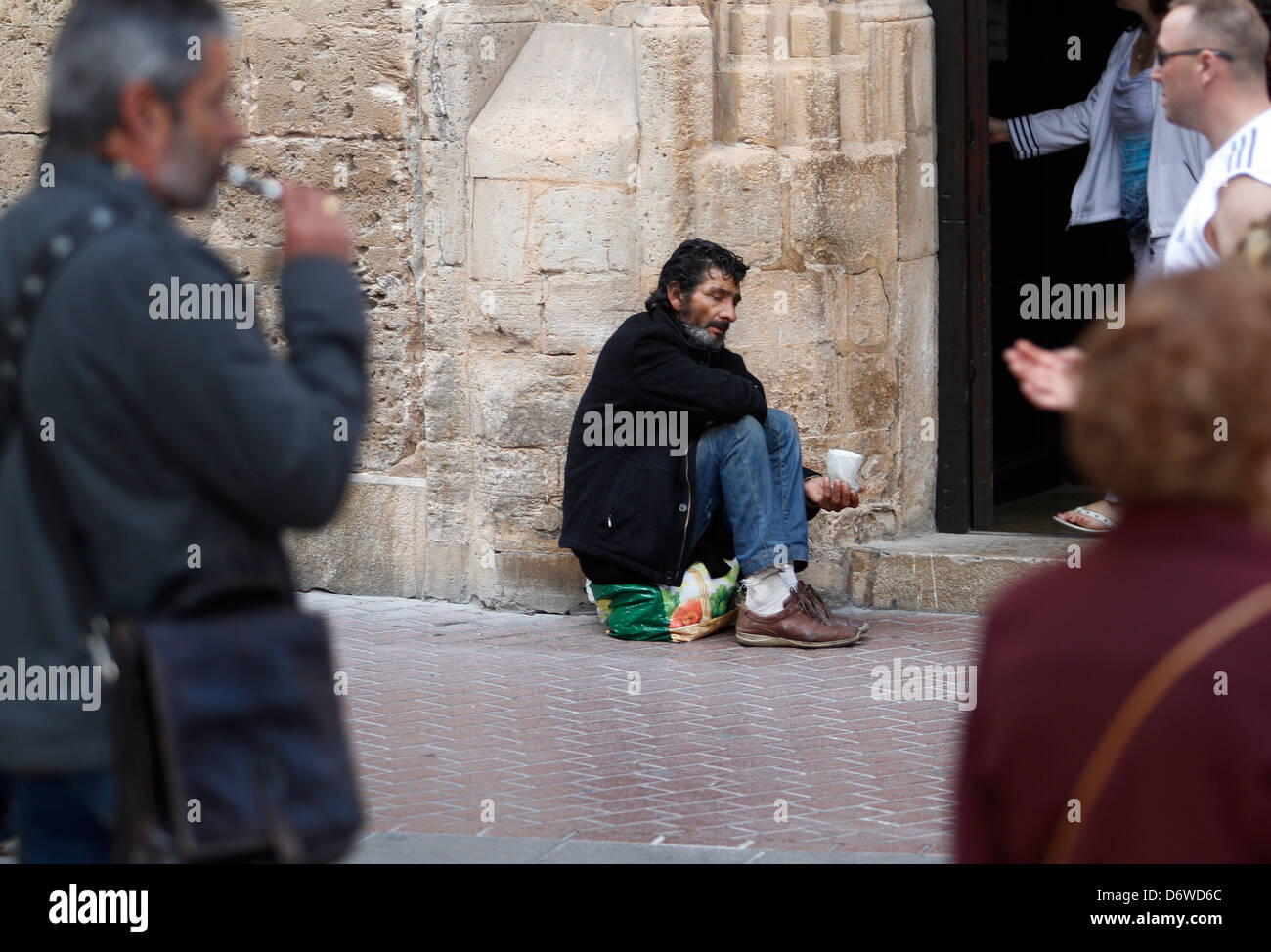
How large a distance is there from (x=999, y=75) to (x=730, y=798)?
4.63 m

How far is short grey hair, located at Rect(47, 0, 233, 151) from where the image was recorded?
2.43m

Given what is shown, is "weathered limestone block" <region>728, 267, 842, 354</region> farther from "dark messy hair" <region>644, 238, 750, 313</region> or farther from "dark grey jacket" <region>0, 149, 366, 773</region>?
"dark grey jacket" <region>0, 149, 366, 773</region>

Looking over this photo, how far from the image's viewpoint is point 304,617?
236cm

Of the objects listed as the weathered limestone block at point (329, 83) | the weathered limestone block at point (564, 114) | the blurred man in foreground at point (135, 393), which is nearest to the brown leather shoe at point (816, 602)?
the weathered limestone block at point (564, 114)

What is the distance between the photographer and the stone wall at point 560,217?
22.4 ft

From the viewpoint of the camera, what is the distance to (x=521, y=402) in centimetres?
698

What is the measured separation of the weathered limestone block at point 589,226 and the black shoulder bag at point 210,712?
14.7 ft

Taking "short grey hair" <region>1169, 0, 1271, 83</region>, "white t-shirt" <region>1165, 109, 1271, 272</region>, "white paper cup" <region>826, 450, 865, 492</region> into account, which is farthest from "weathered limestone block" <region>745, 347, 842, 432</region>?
"white t-shirt" <region>1165, 109, 1271, 272</region>

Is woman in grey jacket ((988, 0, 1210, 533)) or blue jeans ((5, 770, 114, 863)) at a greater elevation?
woman in grey jacket ((988, 0, 1210, 533))

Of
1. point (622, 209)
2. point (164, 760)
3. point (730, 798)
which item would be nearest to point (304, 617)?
point (164, 760)

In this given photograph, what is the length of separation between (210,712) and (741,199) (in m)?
4.78

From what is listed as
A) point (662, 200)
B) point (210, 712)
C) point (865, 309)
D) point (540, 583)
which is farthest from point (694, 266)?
point (210, 712)

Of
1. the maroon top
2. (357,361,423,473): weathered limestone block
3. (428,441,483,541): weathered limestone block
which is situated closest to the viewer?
the maroon top

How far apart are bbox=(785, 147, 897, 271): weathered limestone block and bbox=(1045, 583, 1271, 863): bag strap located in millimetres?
5129
